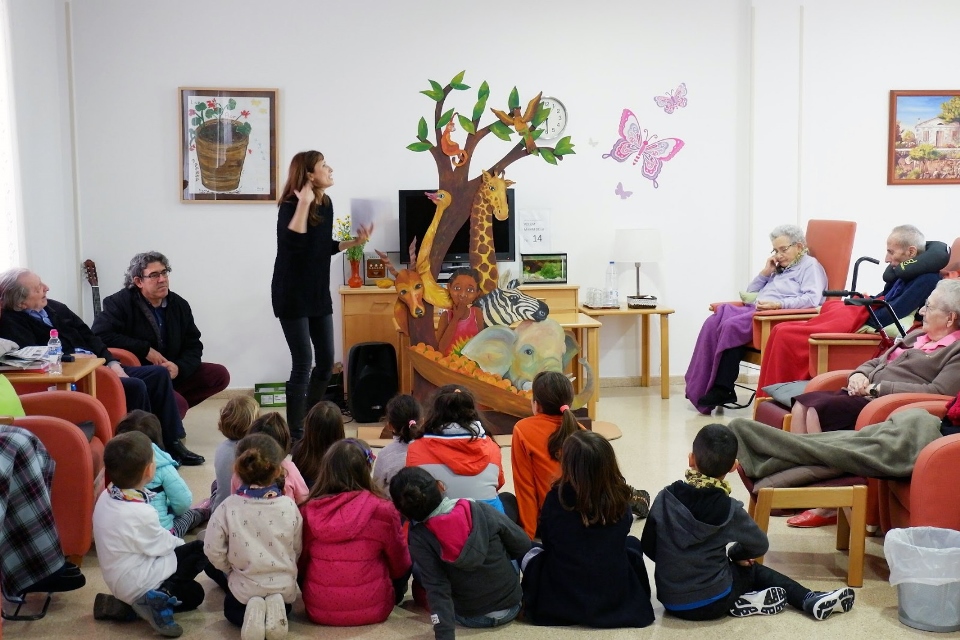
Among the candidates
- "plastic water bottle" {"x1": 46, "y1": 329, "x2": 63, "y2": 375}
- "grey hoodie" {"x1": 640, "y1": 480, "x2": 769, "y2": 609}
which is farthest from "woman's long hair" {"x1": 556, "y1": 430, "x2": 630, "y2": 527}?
"plastic water bottle" {"x1": 46, "y1": 329, "x2": 63, "y2": 375}

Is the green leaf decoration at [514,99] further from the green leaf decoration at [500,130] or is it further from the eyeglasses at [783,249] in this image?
the eyeglasses at [783,249]

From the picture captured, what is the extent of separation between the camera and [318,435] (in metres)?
3.64

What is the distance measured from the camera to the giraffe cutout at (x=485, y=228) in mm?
5547

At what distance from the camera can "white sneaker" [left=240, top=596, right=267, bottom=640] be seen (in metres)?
3.06

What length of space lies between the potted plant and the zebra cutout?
6.97 ft

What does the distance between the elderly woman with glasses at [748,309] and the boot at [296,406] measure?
247 cm

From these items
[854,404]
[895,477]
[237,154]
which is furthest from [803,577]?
[237,154]

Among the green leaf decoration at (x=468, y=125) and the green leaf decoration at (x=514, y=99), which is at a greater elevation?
the green leaf decoration at (x=514, y=99)

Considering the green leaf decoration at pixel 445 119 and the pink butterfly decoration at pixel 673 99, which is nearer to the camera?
the green leaf decoration at pixel 445 119

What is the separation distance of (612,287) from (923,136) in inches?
97.9

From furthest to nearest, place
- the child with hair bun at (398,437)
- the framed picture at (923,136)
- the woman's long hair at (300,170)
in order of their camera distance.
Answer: the framed picture at (923,136) → the woman's long hair at (300,170) → the child with hair bun at (398,437)

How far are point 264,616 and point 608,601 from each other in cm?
105

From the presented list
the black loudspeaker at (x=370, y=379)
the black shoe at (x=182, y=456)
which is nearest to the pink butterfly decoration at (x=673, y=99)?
the black loudspeaker at (x=370, y=379)

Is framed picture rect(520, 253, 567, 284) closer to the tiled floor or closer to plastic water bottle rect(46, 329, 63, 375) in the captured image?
the tiled floor
